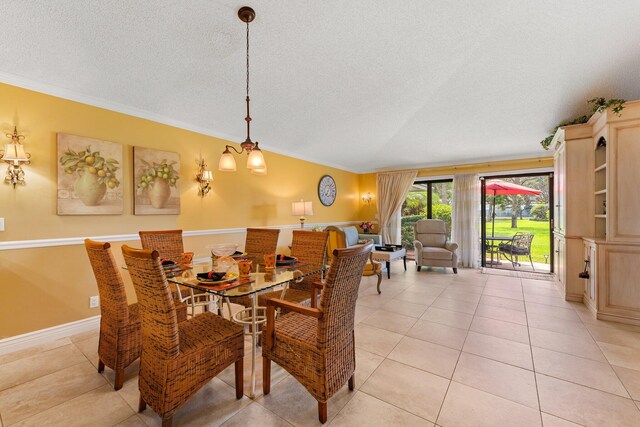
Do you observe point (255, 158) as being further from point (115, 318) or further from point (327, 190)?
point (327, 190)

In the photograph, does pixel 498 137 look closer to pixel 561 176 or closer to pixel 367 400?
pixel 561 176

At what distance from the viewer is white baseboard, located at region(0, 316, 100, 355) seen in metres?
2.25

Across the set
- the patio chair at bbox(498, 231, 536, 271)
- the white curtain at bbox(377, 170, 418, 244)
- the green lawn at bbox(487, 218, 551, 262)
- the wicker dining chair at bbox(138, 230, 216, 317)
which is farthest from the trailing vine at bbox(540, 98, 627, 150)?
the wicker dining chair at bbox(138, 230, 216, 317)

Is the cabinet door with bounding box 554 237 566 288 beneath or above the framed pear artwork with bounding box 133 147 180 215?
beneath

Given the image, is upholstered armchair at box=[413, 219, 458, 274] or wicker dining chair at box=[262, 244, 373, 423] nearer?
wicker dining chair at box=[262, 244, 373, 423]

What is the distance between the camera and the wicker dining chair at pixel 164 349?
1369 millimetres

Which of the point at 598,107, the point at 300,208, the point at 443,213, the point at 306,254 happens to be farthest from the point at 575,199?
the point at 300,208

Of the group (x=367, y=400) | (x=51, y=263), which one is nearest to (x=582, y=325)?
(x=367, y=400)

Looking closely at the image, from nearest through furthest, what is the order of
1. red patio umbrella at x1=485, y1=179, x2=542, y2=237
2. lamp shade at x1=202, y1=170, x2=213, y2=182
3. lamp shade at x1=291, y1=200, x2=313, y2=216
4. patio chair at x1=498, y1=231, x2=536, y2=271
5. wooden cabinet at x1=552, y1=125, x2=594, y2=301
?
wooden cabinet at x1=552, y1=125, x2=594, y2=301 → lamp shade at x1=202, y1=170, x2=213, y2=182 → lamp shade at x1=291, y1=200, x2=313, y2=216 → patio chair at x1=498, y1=231, x2=536, y2=271 → red patio umbrella at x1=485, y1=179, x2=542, y2=237

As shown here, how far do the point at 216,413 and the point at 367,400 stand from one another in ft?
3.19

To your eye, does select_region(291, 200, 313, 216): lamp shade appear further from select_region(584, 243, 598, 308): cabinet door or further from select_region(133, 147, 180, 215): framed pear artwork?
select_region(584, 243, 598, 308): cabinet door

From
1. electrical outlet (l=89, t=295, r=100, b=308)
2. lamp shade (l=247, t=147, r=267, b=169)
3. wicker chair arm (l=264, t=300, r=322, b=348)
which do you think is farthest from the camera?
electrical outlet (l=89, t=295, r=100, b=308)

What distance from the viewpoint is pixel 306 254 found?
8.86 ft

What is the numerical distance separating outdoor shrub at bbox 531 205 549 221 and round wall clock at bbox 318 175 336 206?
4.22m
